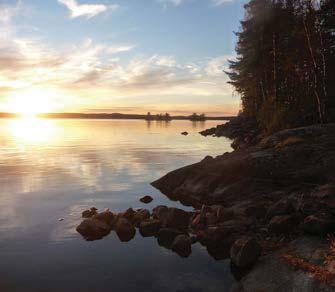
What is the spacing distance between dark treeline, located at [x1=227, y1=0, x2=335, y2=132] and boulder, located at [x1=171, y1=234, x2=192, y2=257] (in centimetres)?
2042

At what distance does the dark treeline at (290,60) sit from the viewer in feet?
109

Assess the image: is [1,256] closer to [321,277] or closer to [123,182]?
[321,277]

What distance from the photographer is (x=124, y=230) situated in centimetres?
1614

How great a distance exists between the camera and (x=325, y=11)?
37531 mm

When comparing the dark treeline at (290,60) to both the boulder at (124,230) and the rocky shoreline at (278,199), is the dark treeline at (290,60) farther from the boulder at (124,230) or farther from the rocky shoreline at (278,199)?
the boulder at (124,230)

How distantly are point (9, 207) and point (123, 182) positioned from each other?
919cm

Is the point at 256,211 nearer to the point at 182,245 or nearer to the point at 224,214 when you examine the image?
the point at 224,214

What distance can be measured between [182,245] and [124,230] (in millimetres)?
3030

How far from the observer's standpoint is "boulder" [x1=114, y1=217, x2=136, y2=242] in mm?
15773

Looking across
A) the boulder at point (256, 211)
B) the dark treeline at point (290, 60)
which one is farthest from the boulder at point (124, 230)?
the dark treeline at point (290, 60)

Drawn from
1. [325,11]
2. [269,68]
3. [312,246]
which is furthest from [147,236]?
[269,68]

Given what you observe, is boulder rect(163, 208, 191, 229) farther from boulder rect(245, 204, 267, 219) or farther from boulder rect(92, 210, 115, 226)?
boulder rect(245, 204, 267, 219)

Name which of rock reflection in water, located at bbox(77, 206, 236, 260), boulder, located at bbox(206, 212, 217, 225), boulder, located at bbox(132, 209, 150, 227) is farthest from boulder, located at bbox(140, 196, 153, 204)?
boulder, located at bbox(206, 212, 217, 225)

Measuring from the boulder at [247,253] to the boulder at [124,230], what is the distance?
490 cm
